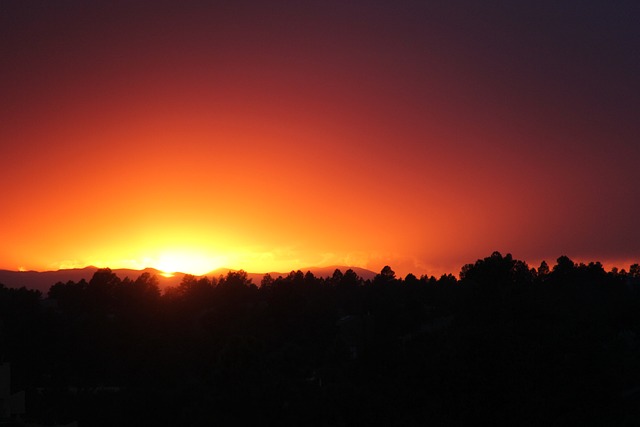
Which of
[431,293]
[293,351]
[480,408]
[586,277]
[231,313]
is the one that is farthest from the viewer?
[586,277]

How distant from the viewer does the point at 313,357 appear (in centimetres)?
5662

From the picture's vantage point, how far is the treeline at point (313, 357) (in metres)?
33.7

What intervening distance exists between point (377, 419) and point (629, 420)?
13575 mm

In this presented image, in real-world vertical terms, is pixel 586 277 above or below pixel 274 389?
above

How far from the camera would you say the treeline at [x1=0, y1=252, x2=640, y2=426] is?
3369 cm

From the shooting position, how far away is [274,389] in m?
43.5

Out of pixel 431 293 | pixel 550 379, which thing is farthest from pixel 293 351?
pixel 431 293

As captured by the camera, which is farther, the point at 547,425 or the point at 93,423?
the point at 93,423

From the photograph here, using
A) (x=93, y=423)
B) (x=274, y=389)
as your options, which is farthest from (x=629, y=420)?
(x=93, y=423)

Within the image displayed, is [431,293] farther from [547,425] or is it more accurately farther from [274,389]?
[547,425]

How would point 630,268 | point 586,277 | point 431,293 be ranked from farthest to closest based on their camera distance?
point 630,268 → point 586,277 → point 431,293

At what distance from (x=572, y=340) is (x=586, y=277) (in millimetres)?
74487

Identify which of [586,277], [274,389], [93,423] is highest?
[586,277]

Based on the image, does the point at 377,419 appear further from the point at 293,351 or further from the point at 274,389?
the point at 293,351
